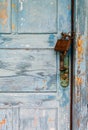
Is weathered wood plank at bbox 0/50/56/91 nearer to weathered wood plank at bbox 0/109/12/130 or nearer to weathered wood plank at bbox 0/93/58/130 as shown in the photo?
weathered wood plank at bbox 0/93/58/130

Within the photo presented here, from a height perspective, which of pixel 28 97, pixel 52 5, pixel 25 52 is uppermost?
pixel 52 5

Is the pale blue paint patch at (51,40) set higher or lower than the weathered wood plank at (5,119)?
higher

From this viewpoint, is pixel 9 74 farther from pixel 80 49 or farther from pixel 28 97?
pixel 80 49

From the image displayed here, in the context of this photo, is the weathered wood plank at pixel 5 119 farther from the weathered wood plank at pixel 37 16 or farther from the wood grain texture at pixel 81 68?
the weathered wood plank at pixel 37 16

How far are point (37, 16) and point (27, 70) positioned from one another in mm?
390

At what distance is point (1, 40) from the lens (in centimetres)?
197

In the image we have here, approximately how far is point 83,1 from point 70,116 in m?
0.82

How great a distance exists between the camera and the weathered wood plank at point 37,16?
1.96 m

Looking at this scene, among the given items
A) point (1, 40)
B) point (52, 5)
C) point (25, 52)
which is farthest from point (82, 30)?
point (1, 40)

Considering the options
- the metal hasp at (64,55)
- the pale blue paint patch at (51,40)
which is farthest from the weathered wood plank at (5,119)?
the pale blue paint patch at (51,40)

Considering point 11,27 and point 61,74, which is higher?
point 11,27

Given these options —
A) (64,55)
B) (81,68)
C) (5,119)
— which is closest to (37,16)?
(64,55)

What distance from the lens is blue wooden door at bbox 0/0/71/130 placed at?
6.44 ft

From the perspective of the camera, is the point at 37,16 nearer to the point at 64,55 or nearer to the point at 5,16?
the point at 5,16
